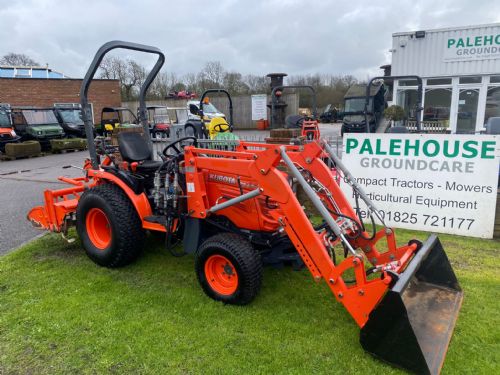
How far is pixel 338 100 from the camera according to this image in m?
37.5

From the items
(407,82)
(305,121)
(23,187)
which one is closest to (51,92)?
(23,187)

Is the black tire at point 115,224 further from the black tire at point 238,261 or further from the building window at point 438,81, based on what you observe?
the building window at point 438,81

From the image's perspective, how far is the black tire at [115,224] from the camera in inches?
150

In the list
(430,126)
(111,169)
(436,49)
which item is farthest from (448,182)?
(436,49)

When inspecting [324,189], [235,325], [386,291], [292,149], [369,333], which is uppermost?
[292,149]

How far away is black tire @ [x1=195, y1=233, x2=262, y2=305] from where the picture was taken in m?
3.08

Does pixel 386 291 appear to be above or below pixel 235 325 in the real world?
above

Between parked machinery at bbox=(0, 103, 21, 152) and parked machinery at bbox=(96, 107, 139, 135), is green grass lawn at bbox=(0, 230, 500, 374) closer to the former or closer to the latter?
parked machinery at bbox=(96, 107, 139, 135)

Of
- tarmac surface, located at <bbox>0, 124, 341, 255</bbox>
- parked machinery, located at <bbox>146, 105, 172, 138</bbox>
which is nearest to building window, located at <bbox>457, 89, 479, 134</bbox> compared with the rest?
tarmac surface, located at <bbox>0, 124, 341, 255</bbox>

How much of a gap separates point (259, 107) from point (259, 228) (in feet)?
65.5

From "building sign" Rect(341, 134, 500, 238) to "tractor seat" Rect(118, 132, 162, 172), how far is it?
2944mm

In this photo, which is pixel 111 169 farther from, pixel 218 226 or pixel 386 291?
pixel 386 291

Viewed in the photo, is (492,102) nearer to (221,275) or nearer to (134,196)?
(221,275)

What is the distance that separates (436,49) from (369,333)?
1489 cm
